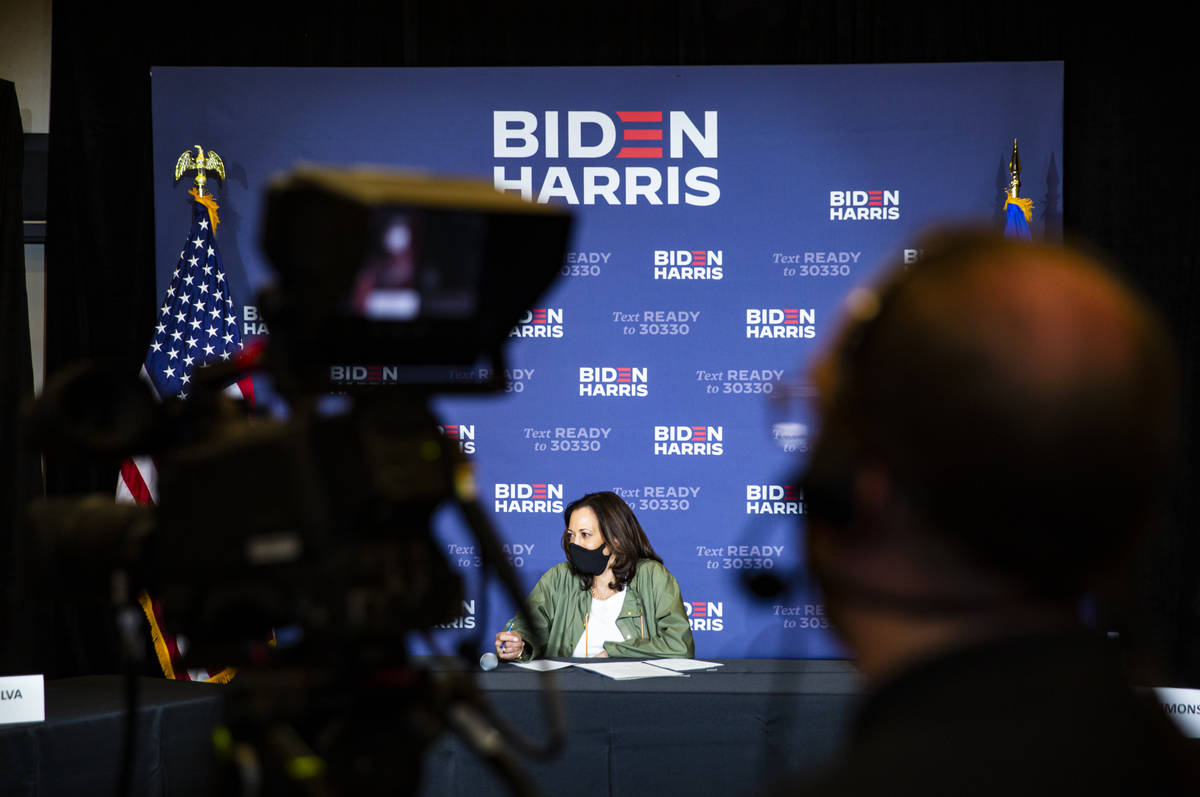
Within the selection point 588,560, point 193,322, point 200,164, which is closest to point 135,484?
point 193,322

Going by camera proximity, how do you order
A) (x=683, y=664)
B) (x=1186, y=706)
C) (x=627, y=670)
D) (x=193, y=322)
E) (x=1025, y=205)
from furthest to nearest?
1. (x=1025, y=205)
2. (x=193, y=322)
3. (x=683, y=664)
4. (x=627, y=670)
5. (x=1186, y=706)

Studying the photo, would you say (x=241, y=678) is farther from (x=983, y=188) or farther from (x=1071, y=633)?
(x=983, y=188)

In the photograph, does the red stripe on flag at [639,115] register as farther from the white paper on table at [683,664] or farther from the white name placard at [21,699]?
the white name placard at [21,699]

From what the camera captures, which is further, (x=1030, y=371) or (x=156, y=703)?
(x=156, y=703)

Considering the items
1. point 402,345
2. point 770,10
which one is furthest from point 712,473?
point 402,345

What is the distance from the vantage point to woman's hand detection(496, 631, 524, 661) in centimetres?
376

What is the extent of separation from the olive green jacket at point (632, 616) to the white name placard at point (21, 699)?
157 centimetres

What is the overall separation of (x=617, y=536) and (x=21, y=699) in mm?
1957

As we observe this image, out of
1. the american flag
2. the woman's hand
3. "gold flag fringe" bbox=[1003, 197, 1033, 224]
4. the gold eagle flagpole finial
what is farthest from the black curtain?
the woman's hand

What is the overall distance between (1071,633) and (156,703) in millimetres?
2819

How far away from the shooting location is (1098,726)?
49 cm

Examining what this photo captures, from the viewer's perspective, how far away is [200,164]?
4324 millimetres

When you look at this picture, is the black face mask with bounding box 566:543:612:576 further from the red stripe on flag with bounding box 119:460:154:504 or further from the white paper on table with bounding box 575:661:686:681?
the red stripe on flag with bounding box 119:460:154:504

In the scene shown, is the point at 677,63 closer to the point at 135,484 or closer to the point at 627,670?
the point at 627,670
